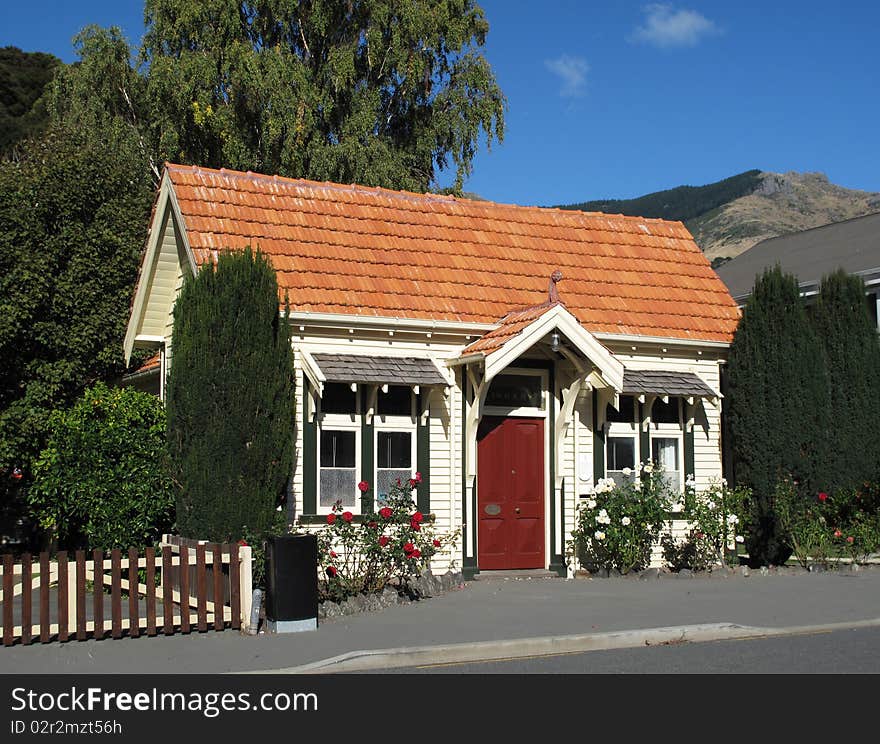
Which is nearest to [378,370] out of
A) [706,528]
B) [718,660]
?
[706,528]

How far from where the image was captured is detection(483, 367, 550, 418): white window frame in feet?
49.3

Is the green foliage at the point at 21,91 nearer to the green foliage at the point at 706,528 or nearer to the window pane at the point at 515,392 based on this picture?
the window pane at the point at 515,392

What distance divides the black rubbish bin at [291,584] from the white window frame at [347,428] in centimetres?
302

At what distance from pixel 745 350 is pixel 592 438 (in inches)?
110

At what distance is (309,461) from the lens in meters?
13.6

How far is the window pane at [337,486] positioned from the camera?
1377 cm

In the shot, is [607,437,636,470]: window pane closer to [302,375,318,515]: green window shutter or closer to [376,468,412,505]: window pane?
[376,468,412,505]: window pane

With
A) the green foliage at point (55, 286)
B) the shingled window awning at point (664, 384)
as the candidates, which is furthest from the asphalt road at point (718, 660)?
the green foliage at point (55, 286)

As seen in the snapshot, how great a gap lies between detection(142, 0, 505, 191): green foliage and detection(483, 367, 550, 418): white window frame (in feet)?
45.7

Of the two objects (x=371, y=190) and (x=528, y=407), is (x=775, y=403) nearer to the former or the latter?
(x=528, y=407)

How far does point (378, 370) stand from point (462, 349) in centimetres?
156

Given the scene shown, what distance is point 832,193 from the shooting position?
185500mm

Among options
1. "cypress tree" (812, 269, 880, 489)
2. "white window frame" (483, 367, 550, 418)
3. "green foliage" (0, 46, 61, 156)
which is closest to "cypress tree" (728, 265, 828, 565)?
"cypress tree" (812, 269, 880, 489)
